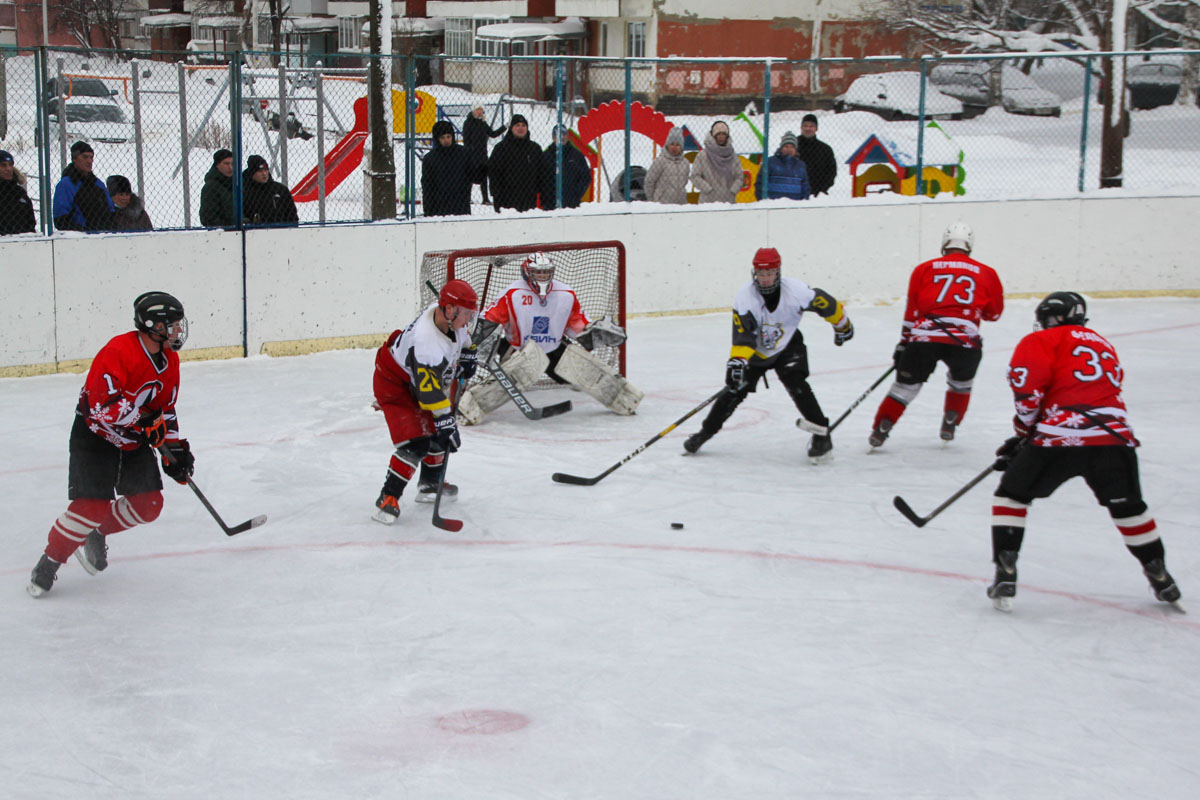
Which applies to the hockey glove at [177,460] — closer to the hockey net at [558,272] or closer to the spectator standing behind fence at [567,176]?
the hockey net at [558,272]

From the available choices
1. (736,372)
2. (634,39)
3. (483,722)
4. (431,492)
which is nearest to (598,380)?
(736,372)

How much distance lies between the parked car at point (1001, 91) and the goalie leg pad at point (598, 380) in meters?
7.39

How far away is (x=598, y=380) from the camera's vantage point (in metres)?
7.43

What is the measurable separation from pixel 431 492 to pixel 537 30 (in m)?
25.5

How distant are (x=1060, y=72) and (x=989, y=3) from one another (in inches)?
415

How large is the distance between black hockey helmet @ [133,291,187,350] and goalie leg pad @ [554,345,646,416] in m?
3.18

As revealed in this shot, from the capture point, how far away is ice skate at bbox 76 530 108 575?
4789 millimetres

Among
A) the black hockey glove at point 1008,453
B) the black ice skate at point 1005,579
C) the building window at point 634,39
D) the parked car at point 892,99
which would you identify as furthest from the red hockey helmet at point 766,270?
the building window at point 634,39

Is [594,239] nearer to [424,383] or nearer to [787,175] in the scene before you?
[787,175]

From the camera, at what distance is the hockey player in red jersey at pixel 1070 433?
4.29m

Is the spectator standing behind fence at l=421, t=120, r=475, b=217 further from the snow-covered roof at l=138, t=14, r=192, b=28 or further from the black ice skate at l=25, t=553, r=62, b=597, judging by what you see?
the snow-covered roof at l=138, t=14, r=192, b=28

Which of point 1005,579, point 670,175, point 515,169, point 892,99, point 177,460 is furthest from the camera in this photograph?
point 892,99

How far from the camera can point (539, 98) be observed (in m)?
12.8

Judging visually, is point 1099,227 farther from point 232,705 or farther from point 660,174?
point 232,705
